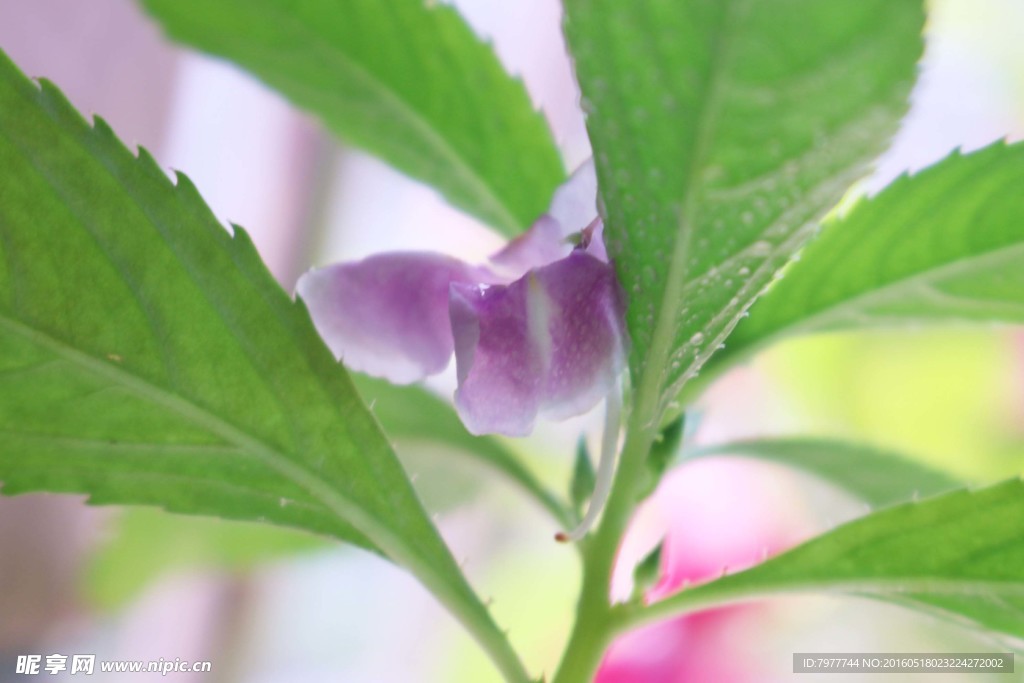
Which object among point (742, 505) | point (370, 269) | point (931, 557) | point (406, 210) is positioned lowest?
point (931, 557)

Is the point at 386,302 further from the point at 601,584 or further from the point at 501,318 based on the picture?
the point at 601,584

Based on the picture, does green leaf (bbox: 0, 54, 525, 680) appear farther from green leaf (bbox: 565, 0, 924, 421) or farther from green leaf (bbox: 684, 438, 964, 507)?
green leaf (bbox: 684, 438, 964, 507)

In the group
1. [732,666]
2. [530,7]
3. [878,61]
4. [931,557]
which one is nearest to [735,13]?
[878,61]

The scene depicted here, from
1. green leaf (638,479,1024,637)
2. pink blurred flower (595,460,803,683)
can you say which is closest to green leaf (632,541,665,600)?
green leaf (638,479,1024,637)

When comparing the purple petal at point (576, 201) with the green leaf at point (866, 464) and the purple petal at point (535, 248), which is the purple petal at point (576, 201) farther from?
the green leaf at point (866, 464)

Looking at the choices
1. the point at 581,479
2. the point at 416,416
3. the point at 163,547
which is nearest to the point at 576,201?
the point at 581,479

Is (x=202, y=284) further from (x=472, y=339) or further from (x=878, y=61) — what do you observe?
(x=878, y=61)
